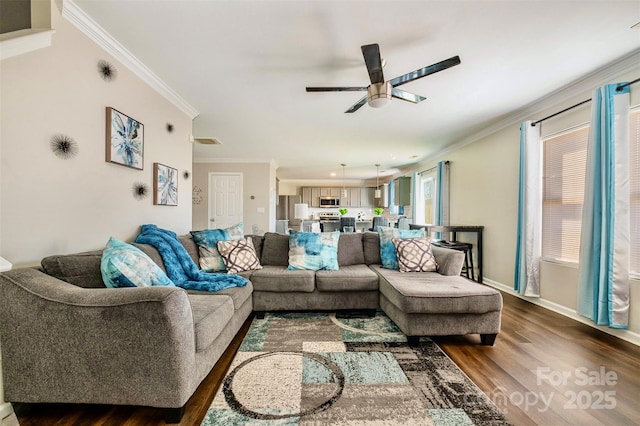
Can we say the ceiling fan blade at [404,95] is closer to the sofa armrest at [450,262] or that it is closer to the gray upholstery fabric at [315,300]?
the sofa armrest at [450,262]

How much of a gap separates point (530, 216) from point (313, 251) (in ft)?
8.74

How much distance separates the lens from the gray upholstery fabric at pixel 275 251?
3.28 meters

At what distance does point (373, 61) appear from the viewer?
1.99 meters

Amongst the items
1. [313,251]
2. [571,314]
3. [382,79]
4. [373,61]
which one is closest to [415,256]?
[313,251]

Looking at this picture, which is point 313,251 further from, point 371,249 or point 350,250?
point 371,249

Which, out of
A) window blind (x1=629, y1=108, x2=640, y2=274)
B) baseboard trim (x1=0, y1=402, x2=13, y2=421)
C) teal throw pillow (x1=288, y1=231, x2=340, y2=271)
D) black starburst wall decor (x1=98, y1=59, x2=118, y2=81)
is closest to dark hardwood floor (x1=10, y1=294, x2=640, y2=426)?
baseboard trim (x1=0, y1=402, x2=13, y2=421)

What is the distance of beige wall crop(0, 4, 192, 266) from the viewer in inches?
61.9

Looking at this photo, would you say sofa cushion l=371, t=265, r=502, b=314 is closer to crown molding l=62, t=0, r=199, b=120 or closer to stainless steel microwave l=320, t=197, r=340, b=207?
crown molding l=62, t=0, r=199, b=120

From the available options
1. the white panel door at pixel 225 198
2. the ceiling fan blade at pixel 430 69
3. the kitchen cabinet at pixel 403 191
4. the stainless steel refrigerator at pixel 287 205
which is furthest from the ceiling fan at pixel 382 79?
the stainless steel refrigerator at pixel 287 205

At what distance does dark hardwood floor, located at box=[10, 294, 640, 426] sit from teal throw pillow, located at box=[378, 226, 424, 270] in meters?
0.96

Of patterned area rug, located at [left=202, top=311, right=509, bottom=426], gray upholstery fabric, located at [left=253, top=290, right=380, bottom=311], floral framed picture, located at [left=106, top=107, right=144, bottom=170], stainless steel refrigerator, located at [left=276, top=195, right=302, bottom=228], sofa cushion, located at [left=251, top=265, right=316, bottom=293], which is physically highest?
floral framed picture, located at [left=106, top=107, right=144, bottom=170]

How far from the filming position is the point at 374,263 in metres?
3.41

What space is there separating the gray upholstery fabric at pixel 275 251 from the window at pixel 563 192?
3.10 meters

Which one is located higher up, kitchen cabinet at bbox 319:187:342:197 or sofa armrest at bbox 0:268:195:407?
kitchen cabinet at bbox 319:187:342:197
